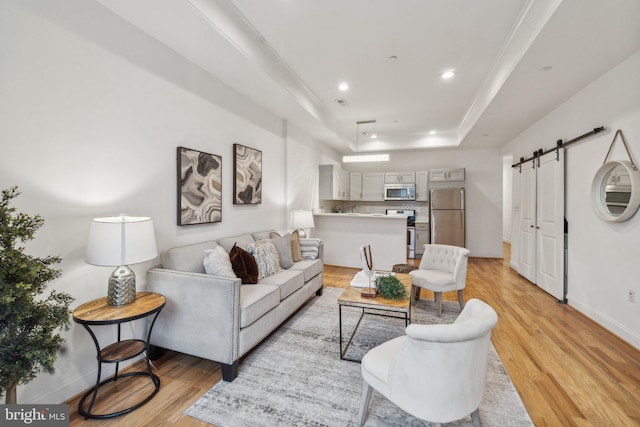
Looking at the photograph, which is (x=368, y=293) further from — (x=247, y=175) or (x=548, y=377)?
(x=247, y=175)

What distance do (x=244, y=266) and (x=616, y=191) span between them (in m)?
3.78

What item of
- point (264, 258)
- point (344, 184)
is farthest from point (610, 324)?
point (344, 184)

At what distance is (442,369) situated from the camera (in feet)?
4.26

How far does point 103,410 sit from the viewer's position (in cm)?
177

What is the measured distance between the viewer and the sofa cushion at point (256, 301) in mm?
2172

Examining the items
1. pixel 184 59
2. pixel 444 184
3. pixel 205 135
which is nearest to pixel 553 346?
pixel 205 135

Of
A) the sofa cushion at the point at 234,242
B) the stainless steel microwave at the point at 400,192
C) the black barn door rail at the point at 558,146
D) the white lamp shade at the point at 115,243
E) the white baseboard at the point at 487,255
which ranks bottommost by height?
the white baseboard at the point at 487,255

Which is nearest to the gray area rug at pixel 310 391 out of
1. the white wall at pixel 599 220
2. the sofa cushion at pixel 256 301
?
the sofa cushion at pixel 256 301

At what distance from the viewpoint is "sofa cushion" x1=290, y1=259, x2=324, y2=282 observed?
3.43 m

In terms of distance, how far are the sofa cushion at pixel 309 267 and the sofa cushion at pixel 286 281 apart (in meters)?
0.14

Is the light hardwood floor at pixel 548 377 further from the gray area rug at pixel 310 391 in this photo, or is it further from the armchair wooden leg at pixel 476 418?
the armchair wooden leg at pixel 476 418

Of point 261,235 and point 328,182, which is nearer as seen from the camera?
point 261,235

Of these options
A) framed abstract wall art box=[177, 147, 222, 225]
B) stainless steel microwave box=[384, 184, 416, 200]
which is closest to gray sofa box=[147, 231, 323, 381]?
framed abstract wall art box=[177, 147, 222, 225]

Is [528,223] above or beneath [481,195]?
beneath
